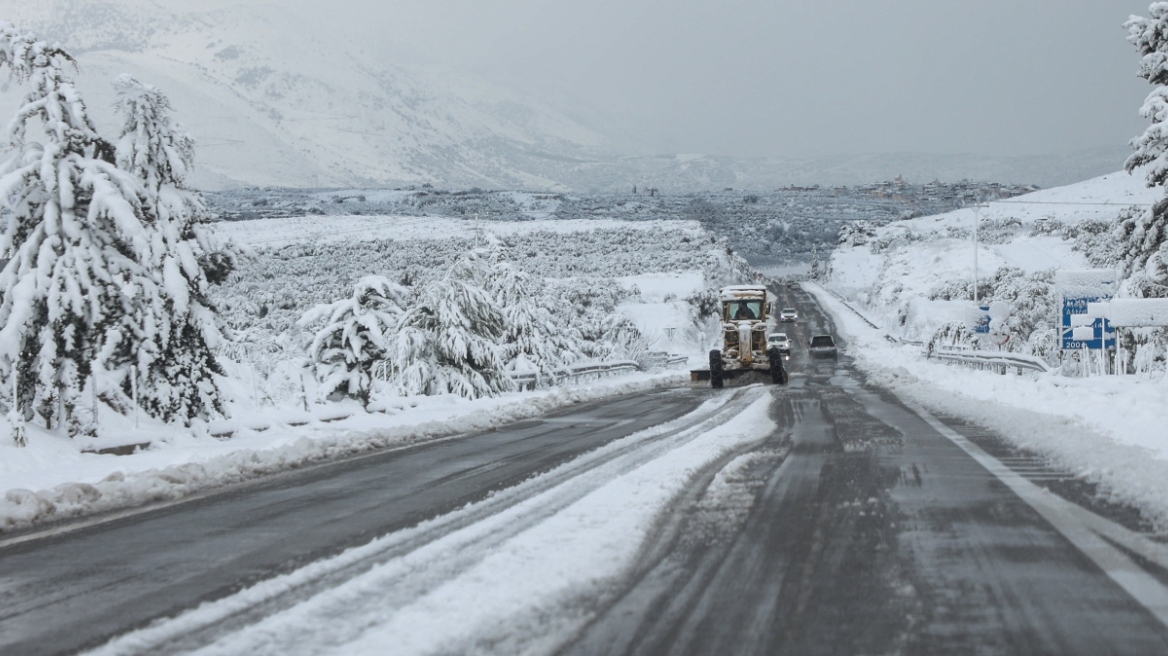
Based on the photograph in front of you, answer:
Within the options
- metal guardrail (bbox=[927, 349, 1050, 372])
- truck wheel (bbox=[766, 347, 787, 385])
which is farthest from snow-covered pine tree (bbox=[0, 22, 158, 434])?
truck wheel (bbox=[766, 347, 787, 385])

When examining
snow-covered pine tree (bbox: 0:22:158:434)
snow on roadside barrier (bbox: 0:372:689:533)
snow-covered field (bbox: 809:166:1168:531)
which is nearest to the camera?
snow on roadside barrier (bbox: 0:372:689:533)

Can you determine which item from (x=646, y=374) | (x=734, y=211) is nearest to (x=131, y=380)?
(x=646, y=374)

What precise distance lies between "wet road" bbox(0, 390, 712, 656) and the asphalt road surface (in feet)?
0.07

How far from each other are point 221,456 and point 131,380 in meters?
4.54

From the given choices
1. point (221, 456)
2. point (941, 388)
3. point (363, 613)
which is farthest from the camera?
point (941, 388)

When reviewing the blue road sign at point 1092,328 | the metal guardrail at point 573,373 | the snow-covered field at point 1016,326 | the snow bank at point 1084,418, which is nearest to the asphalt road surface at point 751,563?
the snow bank at point 1084,418

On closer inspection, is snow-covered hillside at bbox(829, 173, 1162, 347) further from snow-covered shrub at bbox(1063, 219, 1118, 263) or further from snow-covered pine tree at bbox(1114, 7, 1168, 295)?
snow-covered pine tree at bbox(1114, 7, 1168, 295)

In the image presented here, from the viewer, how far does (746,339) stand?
3103 centimetres

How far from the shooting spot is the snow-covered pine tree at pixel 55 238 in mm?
12023

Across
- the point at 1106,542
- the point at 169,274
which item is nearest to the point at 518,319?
the point at 169,274

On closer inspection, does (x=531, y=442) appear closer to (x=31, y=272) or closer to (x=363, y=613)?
(x=31, y=272)

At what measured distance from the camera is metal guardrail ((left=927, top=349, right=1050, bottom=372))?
23.3m

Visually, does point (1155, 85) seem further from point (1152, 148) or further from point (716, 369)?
point (716, 369)

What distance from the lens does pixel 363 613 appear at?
4.34 metres
